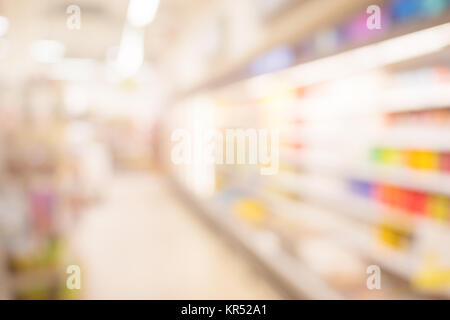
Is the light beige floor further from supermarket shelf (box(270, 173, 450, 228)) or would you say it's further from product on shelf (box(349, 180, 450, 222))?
product on shelf (box(349, 180, 450, 222))

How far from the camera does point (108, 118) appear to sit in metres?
12.3

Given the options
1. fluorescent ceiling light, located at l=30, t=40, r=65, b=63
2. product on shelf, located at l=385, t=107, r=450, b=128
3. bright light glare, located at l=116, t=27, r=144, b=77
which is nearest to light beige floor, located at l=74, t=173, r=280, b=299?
product on shelf, located at l=385, t=107, r=450, b=128

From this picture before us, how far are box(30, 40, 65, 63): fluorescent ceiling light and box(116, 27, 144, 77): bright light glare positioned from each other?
135cm

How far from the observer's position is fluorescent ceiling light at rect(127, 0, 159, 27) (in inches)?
210

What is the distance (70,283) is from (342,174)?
2.44 metres

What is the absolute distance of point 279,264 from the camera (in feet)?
11.0

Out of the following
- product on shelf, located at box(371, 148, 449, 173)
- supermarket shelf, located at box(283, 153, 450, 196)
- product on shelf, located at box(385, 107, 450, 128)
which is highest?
product on shelf, located at box(385, 107, 450, 128)

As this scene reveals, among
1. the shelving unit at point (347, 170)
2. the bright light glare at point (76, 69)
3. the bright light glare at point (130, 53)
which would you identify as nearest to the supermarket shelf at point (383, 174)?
the shelving unit at point (347, 170)

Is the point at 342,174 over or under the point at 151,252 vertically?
over
